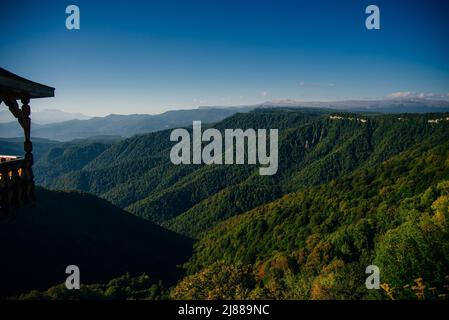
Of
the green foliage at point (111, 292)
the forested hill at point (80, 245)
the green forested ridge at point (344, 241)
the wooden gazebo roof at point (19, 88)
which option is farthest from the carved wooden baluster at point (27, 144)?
the forested hill at point (80, 245)

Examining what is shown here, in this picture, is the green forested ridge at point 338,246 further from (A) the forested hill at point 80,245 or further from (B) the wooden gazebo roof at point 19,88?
(B) the wooden gazebo roof at point 19,88

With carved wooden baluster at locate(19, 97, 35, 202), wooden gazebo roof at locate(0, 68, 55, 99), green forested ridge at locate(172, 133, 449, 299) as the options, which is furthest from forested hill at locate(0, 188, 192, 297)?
wooden gazebo roof at locate(0, 68, 55, 99)

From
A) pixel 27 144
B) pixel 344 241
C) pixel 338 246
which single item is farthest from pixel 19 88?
pixel 344 241

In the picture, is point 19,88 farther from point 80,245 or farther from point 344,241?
point 80,245

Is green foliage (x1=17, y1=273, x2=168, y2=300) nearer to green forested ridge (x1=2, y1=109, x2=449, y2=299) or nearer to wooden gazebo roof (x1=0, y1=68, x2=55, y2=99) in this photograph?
green forested ridge (x1=2, y1=109, x2=449, y2=299)
